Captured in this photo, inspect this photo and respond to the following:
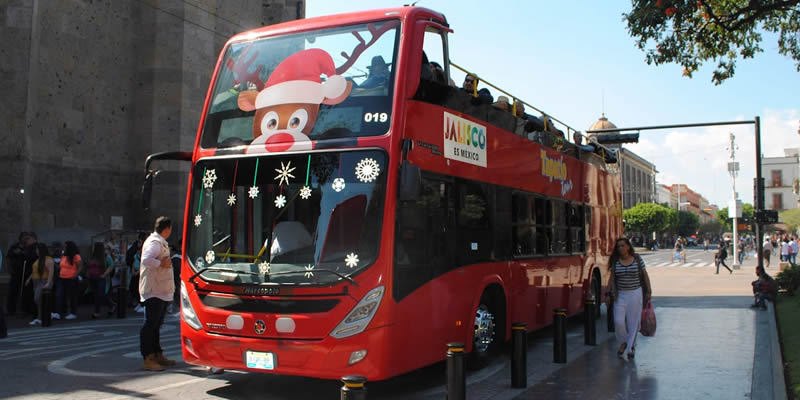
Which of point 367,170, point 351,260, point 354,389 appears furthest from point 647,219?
point 354,389

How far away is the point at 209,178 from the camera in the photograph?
278 inches

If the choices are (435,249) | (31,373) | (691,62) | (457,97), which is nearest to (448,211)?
(435,249)

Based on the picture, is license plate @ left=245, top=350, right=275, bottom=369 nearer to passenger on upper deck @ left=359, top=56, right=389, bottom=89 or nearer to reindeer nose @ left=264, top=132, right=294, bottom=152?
reindeer nose @ left=264, top=132, right=294, bottom=152

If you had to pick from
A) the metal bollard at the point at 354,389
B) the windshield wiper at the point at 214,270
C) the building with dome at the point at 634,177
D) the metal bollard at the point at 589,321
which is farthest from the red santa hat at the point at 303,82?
the building with dome at the point at 634,177

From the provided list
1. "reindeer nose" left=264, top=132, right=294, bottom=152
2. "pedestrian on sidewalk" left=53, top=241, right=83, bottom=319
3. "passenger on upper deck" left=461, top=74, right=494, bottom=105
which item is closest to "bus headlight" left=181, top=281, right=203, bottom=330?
"reindeer nose" left=264, top=132, right=294, bottom=152

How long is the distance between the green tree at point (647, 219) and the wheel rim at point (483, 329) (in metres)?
86.6

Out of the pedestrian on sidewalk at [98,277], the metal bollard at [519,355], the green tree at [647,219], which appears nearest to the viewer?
the metal bollard at [519,355]

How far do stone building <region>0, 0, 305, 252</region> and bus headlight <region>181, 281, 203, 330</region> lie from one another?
39.6ft

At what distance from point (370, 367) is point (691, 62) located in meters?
9.24

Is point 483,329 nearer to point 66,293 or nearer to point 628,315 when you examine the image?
point 628,315

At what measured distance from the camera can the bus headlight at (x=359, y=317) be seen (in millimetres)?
6133

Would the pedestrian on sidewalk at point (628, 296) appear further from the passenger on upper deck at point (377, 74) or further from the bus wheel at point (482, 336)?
the passenger on upper deck at point (377, 74)

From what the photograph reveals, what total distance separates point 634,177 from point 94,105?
112 meters

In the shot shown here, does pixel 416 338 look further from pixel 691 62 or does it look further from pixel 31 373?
pixel 691 62
